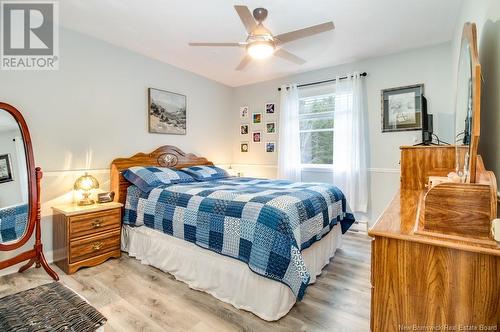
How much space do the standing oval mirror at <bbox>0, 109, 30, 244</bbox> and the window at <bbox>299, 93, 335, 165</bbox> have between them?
3.65 meters

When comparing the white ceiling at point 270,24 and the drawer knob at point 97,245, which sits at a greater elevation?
the white ceiling at point 270,24

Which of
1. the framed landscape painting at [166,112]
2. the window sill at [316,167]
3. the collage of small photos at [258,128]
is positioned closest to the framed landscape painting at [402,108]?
the window sill at [316,167]

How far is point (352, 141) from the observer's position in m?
3.67

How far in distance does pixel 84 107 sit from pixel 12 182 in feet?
3.62

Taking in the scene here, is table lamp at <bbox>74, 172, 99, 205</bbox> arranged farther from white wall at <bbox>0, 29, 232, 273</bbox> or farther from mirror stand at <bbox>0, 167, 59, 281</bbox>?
mirror stand at <bbox>0, 167, 59, 281</bbox>

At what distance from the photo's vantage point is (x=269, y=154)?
4707 millimetres

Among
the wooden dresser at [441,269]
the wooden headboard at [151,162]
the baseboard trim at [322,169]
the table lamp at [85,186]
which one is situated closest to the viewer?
the wooden dresser at [441,269]

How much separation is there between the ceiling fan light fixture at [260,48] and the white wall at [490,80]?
1444 mm

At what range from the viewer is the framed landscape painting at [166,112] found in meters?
3.63

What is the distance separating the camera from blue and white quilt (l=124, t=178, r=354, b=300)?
5.73 ft

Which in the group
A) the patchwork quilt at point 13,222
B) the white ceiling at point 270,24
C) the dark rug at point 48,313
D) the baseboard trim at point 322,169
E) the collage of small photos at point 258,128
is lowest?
the dark rug at point 48,313

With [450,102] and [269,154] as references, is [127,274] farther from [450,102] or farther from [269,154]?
[450,102]

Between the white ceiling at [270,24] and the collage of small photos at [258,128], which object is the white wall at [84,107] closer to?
the white ceiling at [270,24]

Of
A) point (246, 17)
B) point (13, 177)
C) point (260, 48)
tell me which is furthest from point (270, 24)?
point (13, 177)
